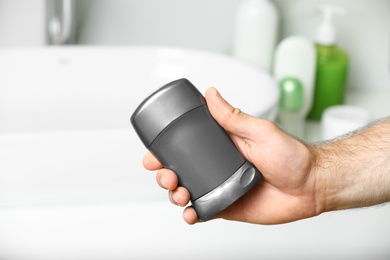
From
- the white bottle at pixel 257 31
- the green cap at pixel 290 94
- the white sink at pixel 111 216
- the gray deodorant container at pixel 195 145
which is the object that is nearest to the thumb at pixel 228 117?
the gray deodorant container at pixel 195 145

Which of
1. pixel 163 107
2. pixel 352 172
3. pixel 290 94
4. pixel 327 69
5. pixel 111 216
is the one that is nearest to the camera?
pixel 163 107

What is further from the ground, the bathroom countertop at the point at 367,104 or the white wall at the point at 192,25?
the white wall at the point at 192,25

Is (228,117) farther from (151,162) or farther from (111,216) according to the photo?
(111,216)

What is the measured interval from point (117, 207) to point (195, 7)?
515mm

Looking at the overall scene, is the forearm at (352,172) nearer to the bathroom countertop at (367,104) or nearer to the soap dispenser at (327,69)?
the bathroom countertop at (367,104)

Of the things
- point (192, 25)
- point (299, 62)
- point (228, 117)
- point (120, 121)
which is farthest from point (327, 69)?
point (228, 117)

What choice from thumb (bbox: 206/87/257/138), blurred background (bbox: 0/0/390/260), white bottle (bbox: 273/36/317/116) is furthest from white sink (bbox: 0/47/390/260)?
thumb (bbox: 206/87/257/138)

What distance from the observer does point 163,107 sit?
2.55 ft

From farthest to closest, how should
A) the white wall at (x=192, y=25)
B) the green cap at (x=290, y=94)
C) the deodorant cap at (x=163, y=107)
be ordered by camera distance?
the white wall at (x=192, y=25)
the green cap at (x=290, y=94)
the deodorant cap at (x=163, y=107)

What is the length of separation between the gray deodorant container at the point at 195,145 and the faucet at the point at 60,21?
606mm

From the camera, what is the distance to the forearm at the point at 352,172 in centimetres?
90

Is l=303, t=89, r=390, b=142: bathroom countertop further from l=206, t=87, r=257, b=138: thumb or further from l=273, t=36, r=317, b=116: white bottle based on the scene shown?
l=206, t=87, r=257, b=138: thumb

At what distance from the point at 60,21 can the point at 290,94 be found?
1.35ft

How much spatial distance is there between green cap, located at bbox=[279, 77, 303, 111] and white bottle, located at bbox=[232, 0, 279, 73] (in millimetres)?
125
